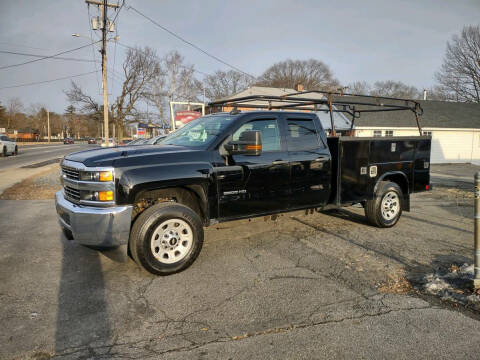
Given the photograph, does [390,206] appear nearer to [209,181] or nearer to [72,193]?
[209,181]

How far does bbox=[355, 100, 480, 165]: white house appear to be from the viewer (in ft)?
85.0

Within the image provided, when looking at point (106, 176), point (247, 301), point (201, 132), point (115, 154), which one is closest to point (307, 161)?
point (201, 132)

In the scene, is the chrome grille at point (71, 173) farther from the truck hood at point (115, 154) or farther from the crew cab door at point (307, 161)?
the crew cab door at point (307, 161)

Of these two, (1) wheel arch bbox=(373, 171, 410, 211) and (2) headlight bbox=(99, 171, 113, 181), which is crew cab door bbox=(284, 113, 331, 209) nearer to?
(1) wheel arch bbox=(373, 171, 410, 211)

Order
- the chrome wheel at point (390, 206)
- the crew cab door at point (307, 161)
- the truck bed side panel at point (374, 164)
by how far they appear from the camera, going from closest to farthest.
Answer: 1. the crew cab door at point (307, 161)
2. the truck bed side panel at point (374, 164)
3. the chrome wheel at point (390, 206)

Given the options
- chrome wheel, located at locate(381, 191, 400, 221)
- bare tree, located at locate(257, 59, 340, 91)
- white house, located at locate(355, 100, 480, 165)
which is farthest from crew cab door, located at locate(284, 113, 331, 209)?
bare tree, located at locate(257, 59, 340, 91)

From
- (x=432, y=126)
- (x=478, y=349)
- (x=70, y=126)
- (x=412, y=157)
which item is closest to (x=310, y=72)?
(x=432, y=126)

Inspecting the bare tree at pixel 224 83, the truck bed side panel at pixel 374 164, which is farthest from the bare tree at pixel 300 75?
the truck bed side panel at pixel 374 164

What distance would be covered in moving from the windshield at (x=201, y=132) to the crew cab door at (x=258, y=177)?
278mm

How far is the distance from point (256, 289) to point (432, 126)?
1105 inches

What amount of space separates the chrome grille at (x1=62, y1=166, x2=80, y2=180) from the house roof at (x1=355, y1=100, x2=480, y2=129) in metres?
23.9

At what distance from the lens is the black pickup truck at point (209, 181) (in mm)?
3740

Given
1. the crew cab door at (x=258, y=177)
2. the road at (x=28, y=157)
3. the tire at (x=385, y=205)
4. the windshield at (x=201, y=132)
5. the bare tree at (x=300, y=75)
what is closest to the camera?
the crew cab door at (x=258, y=177)

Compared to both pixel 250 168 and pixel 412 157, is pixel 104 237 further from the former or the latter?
pixel 412 157
